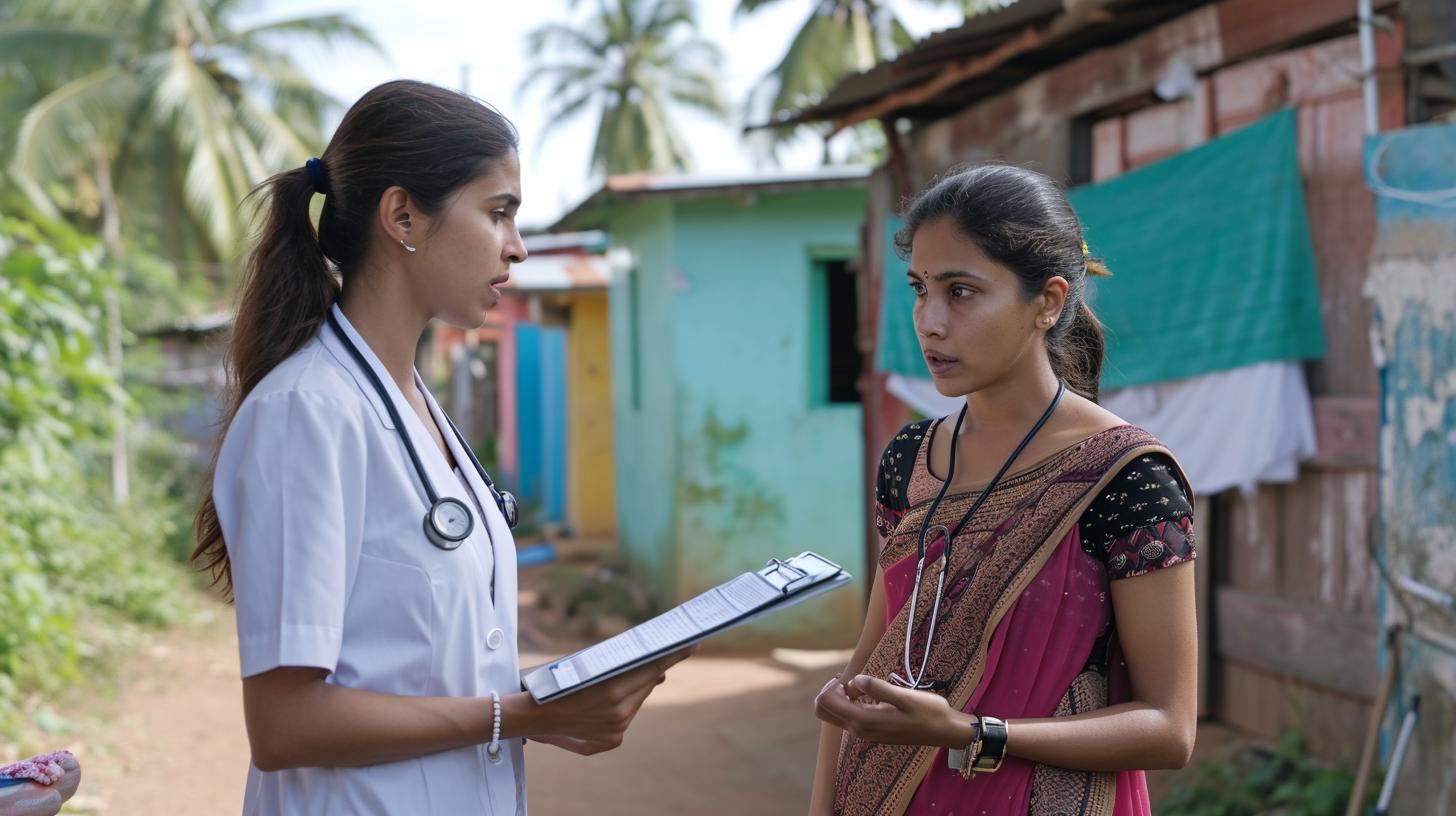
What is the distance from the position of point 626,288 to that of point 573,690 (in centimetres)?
1111

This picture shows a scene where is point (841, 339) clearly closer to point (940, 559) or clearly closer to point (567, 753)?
point (567, 753)

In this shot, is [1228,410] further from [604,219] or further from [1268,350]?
[604,219]

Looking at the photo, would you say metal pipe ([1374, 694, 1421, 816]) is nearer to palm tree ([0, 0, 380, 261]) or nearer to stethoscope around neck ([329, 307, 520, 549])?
stethoscope around neck ([329, 307, 520, 549])

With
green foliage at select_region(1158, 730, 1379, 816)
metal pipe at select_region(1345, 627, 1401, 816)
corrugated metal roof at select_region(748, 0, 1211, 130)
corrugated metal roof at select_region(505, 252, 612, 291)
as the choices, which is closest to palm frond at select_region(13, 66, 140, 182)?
corrugated metal roof at select_region(505, 252, 612, 291)

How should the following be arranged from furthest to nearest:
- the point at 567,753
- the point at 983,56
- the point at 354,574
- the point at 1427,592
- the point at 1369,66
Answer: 1. the point at 567,753
2. the point at 983,56
3. the point at 1369,66
4. the point at 1427,592
5. the point at 354,574

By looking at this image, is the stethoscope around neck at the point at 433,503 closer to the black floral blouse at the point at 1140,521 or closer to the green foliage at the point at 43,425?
the black floral blouse at the point at 1140,521

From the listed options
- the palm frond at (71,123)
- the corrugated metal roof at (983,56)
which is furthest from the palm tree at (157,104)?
the corrugated metal roof at (983,56)

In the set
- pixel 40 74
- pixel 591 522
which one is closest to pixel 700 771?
pixel 591 522

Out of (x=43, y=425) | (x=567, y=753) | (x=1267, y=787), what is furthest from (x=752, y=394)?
(x=1267, y=787)

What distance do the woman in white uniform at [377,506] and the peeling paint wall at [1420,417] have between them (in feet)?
10.0

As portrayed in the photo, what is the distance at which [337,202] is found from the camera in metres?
1.81

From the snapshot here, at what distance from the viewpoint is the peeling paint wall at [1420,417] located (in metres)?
3.74

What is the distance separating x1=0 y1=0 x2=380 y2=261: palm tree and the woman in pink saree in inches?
641

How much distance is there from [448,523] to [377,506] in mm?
92
